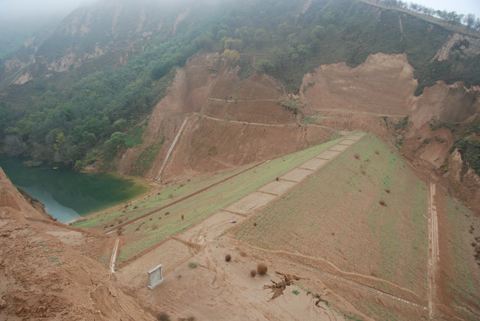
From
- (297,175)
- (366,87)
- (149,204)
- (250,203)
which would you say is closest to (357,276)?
(250,203)

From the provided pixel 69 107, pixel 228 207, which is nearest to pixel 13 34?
pixel 69 107

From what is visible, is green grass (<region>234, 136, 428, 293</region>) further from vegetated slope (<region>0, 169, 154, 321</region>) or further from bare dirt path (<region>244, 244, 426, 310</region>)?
vegetated slope (<region>0, 169, 154, 321</region>)

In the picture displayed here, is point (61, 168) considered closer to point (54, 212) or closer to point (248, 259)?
point (54, 212)

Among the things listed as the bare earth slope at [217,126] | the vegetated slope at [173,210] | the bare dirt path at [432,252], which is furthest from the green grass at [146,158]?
the bare dirt path at [432,252]

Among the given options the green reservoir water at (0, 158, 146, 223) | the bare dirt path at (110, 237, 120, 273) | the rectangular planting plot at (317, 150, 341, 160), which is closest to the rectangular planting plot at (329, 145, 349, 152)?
the rectangular planting plot at (317, 150, 341, 160)

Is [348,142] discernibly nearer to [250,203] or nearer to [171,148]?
[250,203]

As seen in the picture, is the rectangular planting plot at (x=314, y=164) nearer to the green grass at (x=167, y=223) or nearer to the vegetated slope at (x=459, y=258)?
the green grass at (x=167, y=223)
